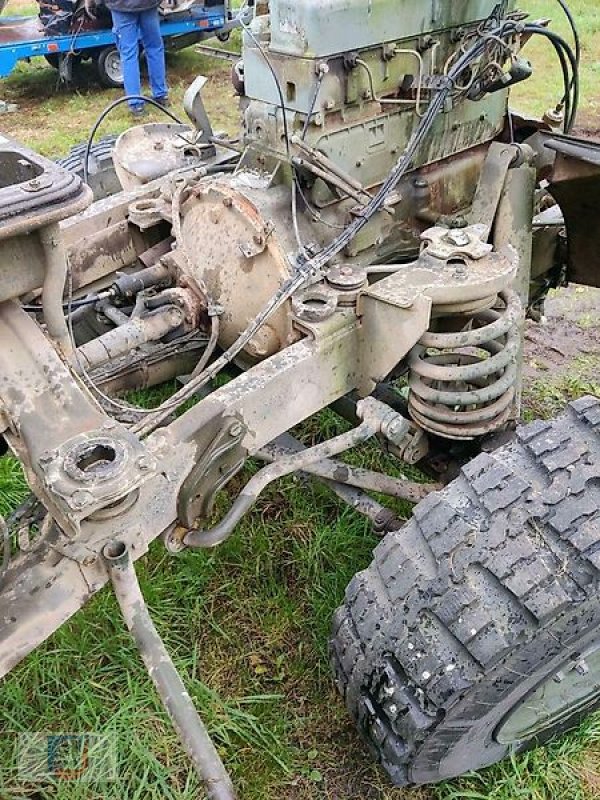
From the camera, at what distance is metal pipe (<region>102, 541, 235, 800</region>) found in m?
1.90

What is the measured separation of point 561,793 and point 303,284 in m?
1.68

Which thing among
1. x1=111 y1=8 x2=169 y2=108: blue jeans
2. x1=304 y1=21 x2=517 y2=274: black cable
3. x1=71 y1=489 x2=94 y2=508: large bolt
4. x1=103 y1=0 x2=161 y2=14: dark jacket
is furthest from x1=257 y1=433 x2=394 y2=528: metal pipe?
x1=103 y1=0 x2=161 y2=14: dark jacket

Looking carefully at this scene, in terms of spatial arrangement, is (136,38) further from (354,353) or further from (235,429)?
(235,429)

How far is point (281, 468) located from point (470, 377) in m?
0.63

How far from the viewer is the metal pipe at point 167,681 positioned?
1899 mm

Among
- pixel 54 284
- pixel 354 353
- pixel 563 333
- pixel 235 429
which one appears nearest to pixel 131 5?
pixel 563 333

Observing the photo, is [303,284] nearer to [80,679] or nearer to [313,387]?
[313,387]

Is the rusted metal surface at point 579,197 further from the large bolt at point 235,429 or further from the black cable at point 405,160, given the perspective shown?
the large bolt at point 235,429

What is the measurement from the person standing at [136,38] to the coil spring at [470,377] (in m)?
6.53

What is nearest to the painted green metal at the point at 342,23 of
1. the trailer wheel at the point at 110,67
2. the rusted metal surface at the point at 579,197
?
the rusted metal surface at the point at 579,197

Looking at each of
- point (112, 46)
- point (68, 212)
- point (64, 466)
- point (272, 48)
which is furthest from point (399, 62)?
point (112, 46)

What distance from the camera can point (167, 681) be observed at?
77.9 inches

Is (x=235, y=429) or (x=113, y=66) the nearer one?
(x=235, y=429)

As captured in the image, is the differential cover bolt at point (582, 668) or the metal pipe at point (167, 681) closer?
the metal pipe at point (167, 681)
